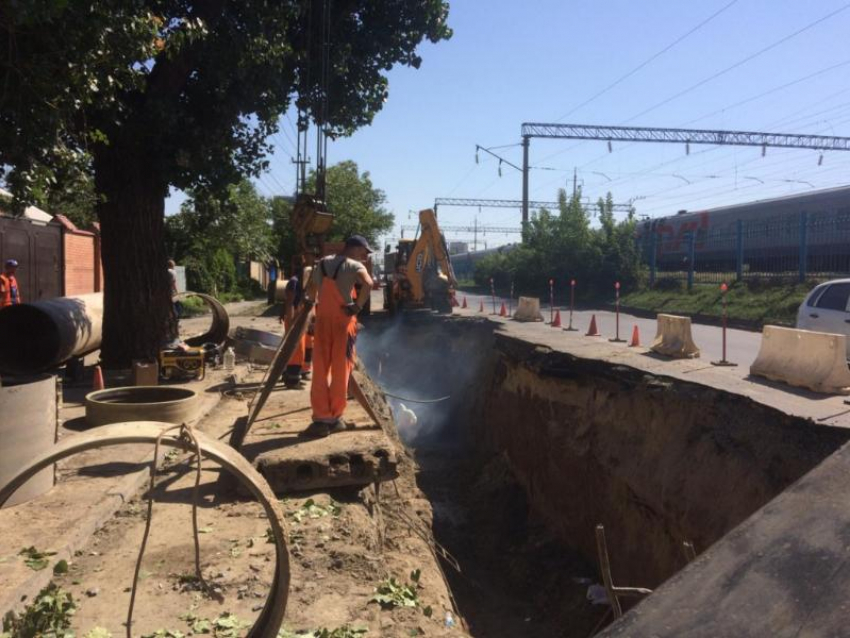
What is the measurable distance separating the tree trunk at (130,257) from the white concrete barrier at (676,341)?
716 centimetres

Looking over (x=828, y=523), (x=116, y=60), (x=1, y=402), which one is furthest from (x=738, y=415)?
(x=116, y=60)

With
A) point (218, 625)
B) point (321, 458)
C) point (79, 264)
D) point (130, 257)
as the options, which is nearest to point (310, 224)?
point (130, 257)

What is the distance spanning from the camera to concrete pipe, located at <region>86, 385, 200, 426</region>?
6.49 metres

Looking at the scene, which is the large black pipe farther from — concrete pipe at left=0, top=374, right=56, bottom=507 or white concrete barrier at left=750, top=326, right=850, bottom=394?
white concrete barrier at left=750, top=326, right=850, bottom=394

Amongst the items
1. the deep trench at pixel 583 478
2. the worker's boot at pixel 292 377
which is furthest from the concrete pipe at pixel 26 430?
the deep trench at pixel 583 478

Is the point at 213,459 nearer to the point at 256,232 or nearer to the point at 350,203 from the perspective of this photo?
the point at 256,232

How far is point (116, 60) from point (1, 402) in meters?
3.52

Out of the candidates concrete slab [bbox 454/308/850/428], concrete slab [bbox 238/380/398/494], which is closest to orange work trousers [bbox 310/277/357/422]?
concrete slab [bbox 238/380/398/494]

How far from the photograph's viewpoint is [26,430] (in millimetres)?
4730

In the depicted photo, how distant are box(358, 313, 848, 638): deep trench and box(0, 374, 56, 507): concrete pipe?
3.88 meters

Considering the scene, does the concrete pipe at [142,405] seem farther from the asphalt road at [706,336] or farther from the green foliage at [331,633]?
the asphalt road at [706,336]

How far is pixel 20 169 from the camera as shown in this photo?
646cm

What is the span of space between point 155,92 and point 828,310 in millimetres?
10089

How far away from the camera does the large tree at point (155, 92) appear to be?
6121mm
